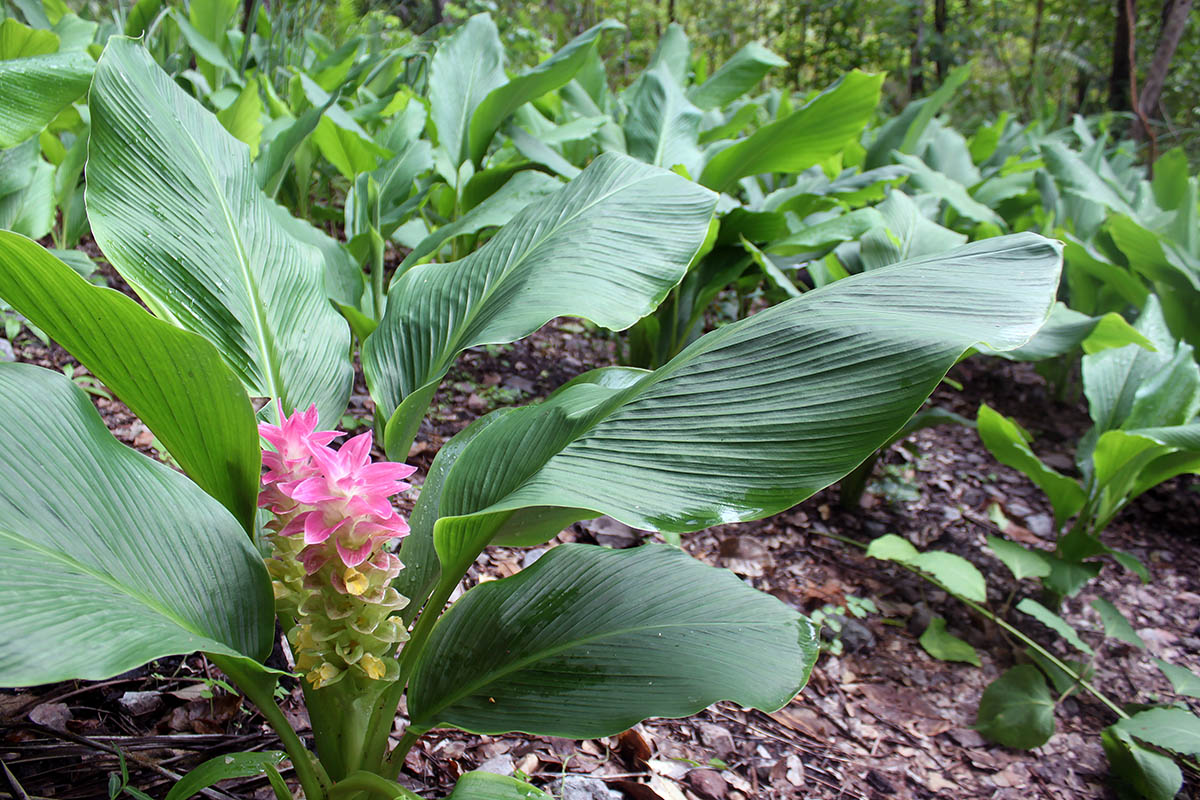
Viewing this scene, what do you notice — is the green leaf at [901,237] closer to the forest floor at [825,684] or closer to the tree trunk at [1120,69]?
the forest floor at [825,684]

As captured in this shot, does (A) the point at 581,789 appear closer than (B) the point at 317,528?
No

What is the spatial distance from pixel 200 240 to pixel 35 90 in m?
0.47

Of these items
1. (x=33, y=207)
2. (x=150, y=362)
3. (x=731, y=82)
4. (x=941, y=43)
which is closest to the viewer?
(x=150, y=362)

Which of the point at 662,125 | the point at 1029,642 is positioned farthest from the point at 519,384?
the point at 1029,642

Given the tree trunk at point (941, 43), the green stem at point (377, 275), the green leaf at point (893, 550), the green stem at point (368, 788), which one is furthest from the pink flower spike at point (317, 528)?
the tree trunk at point (941, 43)

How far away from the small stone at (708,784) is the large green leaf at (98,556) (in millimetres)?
651

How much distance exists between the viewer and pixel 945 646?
1.61 metres

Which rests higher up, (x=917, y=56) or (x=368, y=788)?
(x=917, y=56)

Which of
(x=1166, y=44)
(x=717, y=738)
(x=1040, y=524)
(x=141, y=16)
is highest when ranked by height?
(x=141, y=16)

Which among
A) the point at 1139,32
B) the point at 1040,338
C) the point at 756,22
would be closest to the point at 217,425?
the point at 1040,338

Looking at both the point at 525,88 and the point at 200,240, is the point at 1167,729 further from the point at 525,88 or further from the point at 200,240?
the point at 525,88

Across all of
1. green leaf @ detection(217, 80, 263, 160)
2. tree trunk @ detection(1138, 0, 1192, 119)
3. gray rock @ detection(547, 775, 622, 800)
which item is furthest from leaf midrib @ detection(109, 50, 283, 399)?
tree trunk @ detection(1138, 0, 1192, 119)

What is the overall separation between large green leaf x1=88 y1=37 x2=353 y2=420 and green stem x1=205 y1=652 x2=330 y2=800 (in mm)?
329

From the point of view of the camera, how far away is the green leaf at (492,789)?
70cm
